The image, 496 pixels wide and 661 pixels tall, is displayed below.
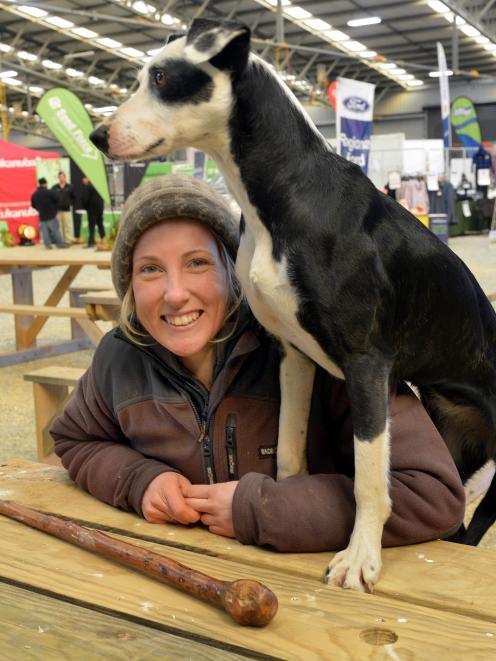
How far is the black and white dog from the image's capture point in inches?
48.9

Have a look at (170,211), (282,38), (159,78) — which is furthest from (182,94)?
(282,38)

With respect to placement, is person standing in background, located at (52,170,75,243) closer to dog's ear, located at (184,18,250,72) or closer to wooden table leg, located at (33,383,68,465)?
wooden table leg, located at (33,383,68,465)

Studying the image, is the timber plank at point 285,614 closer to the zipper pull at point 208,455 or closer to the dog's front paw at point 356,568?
the dog's front paw at point 356,568

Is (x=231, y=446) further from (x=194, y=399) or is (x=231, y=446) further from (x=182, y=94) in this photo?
(x=182, y=94)

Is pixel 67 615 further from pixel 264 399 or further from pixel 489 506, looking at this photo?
pixel 489 506

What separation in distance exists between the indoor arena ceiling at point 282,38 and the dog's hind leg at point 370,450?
11.9 m

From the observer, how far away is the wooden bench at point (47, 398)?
3.51 meters

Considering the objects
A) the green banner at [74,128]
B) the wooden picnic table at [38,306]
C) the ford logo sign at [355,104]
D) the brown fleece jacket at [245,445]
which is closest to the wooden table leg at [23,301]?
the wooden picnic table at [38,306]

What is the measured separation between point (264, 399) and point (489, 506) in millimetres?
551

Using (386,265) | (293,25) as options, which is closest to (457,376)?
(386,265)

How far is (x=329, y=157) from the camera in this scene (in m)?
1.32

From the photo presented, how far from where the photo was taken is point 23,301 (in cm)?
740

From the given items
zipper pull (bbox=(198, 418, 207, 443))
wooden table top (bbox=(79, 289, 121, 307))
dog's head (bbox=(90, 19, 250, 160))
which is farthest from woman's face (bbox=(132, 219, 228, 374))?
wooden table top (bbox=(79, 289, 121, 307))

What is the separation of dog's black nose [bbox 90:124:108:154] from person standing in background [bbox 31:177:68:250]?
9.43m
